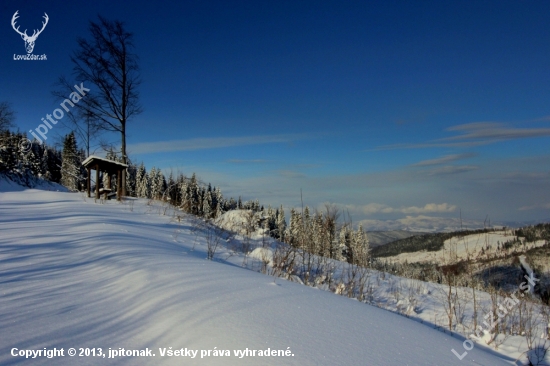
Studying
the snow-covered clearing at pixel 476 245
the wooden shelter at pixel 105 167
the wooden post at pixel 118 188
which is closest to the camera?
the snow-covered clearing at pixel 476 245

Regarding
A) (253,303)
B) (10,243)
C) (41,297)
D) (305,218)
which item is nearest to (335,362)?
(253,303)

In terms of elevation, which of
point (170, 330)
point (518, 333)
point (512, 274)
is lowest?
point (518, 333)

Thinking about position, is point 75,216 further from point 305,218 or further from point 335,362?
point 335,362

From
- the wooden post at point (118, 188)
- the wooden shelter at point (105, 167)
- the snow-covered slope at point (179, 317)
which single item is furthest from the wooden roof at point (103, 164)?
the snow-covered slope at point (179, 317)

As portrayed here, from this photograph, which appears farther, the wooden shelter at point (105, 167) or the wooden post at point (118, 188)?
the wooden shelter at point (105, 167)

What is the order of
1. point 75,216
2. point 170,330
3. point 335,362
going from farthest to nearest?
point 75,216
point 170,330
point 335,362

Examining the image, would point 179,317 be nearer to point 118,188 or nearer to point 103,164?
point 118,188

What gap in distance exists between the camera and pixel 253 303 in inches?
93.9

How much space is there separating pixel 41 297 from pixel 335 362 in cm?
211

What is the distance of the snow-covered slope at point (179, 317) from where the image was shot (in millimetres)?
1716

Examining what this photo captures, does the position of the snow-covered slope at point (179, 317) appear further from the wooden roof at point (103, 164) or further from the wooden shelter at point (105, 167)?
the wooden roof at point (103, 164)

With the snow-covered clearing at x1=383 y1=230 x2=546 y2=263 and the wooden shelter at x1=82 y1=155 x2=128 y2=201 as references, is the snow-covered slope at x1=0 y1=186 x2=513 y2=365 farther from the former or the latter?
the wooden shelter at x1=82 y1=155 x2=128 y2=201

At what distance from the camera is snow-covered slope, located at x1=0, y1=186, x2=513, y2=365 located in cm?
172

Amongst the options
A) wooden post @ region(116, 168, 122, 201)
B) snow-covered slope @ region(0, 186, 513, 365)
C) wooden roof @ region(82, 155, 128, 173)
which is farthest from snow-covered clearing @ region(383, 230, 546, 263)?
wooden roof @ region(82, 155, 128, 173)
